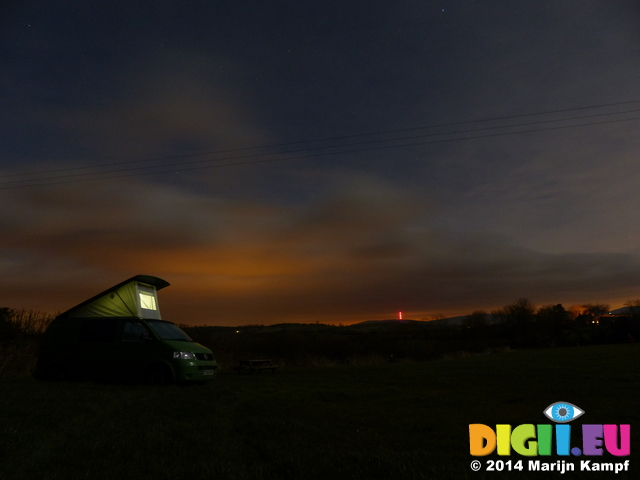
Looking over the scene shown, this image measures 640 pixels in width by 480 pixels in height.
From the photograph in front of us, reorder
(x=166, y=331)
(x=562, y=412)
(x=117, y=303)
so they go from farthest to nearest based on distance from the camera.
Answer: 1. (x=117, y=303)
2. (x=166, y=331)
3. (x=562, y=412)

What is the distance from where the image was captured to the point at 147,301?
58.4ft

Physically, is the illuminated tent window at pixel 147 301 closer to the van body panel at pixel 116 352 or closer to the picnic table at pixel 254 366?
the van body panel at pixel 116 352

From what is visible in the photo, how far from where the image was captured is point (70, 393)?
10.8 m

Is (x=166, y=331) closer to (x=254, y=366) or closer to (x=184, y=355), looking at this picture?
(x=184, y=355)

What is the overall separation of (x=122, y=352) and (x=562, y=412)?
1164 centimetres

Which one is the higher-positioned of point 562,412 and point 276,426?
point 276,426

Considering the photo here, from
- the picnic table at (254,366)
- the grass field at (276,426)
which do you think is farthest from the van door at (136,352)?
the picnic table at (254,366)

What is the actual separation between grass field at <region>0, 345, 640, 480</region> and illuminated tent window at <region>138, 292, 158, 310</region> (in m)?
4.28

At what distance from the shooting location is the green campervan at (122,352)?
44.3 ft

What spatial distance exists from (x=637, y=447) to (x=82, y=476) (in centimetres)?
676

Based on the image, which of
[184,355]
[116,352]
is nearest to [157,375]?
[184,355]

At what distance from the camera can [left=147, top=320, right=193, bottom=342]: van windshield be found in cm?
1427

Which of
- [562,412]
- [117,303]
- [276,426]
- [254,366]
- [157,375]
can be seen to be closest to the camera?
[276,426]

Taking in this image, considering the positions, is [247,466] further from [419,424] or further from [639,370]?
[639,370]
